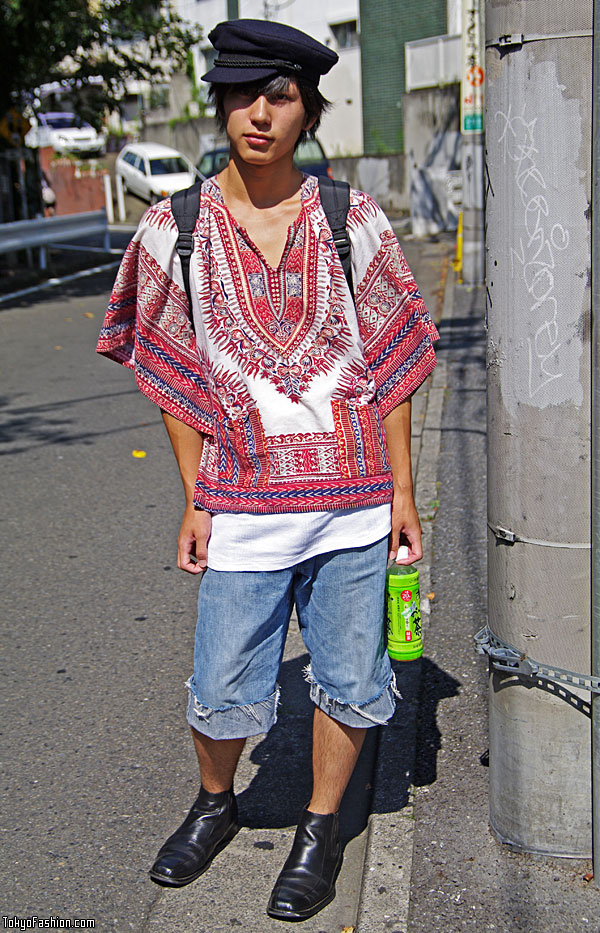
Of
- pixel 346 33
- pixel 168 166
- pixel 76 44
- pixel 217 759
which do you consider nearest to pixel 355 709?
pixel 217 759

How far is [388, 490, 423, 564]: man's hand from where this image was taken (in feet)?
8.72

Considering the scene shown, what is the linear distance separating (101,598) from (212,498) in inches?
85.3

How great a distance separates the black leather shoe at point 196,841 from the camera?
8.98ft

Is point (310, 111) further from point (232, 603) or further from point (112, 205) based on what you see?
point (112, 205)

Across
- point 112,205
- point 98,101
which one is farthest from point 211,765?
point 112,205

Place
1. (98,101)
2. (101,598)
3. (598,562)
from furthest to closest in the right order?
(98,101)
(101,598)
(598,562)

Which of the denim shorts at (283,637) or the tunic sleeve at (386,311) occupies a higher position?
the tunic sleeve at (386,311)

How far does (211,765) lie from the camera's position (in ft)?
9.04

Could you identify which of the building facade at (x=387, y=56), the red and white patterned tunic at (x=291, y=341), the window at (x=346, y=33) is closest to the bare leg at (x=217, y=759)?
the red and white patterned tunic at (x=291, y=341)

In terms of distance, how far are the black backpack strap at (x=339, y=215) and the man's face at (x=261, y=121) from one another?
0.47ft

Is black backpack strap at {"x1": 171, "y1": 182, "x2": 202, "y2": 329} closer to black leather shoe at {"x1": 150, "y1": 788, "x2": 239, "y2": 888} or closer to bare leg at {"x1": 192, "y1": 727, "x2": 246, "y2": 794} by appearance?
bare leg at {"x1": 192, "y1": 727, "x2": 246, "y2": 794}

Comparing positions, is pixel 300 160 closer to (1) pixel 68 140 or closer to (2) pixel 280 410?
(1) pixel 68 140

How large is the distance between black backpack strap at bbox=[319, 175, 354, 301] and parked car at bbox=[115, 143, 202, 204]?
24.4 metres

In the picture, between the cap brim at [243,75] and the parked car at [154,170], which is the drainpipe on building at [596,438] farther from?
the parked car at [154,170]
